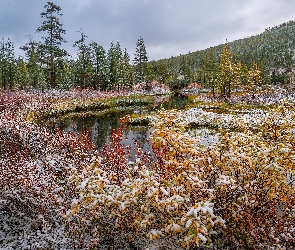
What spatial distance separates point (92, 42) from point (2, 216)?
1983 inches

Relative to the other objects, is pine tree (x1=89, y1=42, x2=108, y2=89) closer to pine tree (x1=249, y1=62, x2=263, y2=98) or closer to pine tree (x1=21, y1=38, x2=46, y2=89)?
pine tree (x1=21, y1=38, x2=46, y2=89)

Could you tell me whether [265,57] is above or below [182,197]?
above

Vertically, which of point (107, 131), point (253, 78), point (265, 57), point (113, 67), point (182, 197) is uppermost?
point (265, 57)

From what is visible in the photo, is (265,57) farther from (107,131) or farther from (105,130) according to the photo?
(107,131)

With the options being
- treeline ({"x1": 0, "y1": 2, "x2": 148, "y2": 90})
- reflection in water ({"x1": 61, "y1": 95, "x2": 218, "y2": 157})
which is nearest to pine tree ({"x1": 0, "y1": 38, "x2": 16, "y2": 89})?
treeline ({"x1": 0, "y1": 2, "x2": 148, "y2": 90})

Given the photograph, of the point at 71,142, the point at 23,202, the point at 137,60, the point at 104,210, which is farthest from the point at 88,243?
the point at 137,60

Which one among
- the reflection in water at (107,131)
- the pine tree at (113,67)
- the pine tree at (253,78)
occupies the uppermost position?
the pine tree at (113,67)

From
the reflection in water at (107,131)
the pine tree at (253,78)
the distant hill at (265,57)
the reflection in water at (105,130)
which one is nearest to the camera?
the reflection in water at (107,131)

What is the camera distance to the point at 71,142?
10.5 metres

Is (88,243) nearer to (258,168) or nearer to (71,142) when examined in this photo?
(258,168)

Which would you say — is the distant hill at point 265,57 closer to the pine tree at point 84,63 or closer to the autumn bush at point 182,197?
the pine tree at point 84,63

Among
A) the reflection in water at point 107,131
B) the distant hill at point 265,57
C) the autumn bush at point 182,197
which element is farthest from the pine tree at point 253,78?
the distant hill at point 265,57

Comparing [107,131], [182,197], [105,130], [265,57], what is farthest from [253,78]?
[265,57]

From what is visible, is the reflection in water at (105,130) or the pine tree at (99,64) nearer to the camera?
the reflection in water at (105,130)
